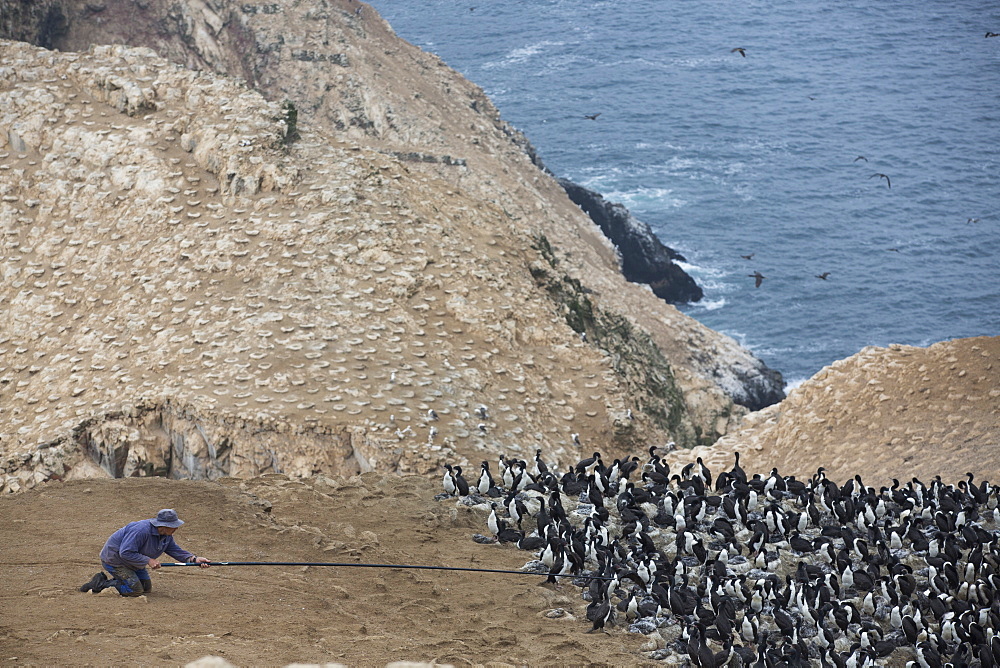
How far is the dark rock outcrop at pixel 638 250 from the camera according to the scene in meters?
78.9

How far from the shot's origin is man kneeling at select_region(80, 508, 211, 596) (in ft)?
55.0

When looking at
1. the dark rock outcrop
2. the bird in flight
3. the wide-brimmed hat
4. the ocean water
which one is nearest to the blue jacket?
the wide-brimmed hat

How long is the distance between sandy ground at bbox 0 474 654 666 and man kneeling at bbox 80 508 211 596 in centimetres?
28

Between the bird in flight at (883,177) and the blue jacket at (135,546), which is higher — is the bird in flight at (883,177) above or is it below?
below

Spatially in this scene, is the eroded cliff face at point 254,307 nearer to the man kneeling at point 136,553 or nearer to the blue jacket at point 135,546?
the man kneeling at point 136,553

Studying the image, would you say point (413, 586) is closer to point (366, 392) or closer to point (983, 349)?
point (366, 392)

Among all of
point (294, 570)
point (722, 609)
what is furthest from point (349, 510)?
point (722, 609)

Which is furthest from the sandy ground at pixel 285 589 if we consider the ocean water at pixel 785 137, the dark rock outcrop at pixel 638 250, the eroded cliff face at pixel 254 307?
the dark rock outcrop at pixel 638 250

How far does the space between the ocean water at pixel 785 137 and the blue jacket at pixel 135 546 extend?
56360 millimetres

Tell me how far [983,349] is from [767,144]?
233ft

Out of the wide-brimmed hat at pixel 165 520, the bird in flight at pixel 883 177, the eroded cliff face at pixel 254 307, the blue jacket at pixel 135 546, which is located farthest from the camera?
the bird in flight at pixel 883 177

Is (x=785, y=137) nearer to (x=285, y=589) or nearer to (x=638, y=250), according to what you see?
(x=638, y=250)

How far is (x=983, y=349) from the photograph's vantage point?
3394 cm

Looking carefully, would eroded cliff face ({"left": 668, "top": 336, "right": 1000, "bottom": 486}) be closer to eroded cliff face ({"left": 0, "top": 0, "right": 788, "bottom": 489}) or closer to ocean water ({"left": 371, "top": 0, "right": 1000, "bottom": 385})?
eroded cliff face ({"left": 0, "top": 0, "right": 788, "bottom": 489})
